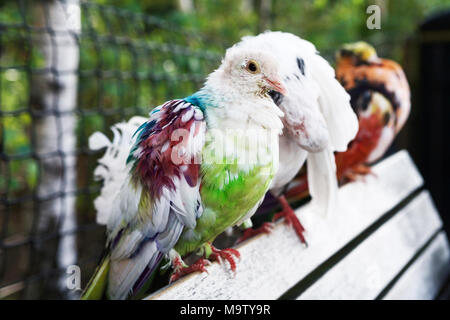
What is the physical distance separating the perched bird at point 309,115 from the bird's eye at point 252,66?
0.04 metres

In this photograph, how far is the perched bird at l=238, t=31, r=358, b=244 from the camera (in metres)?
0.70

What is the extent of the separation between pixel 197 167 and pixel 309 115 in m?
0.21

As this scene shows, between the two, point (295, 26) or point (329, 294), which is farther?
point (295, 26)

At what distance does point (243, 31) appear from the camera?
2934 mm

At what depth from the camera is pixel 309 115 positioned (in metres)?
0.72

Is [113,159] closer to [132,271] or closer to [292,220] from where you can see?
[132,271]

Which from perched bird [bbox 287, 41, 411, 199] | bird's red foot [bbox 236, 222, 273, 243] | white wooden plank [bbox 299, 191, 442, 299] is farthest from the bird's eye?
perched bird [bbox 287, 41, 411, 199]

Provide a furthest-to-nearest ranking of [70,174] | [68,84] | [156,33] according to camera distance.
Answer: [156,33]
[70,174]
[68,84]

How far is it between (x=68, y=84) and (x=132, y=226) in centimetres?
133

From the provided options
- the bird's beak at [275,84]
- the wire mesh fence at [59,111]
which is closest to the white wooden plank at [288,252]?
the bird's beak at [275,84]

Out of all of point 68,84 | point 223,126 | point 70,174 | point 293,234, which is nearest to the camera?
point 223,126

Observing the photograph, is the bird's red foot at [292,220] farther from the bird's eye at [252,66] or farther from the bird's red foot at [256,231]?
the bird's eye at [252,66]
